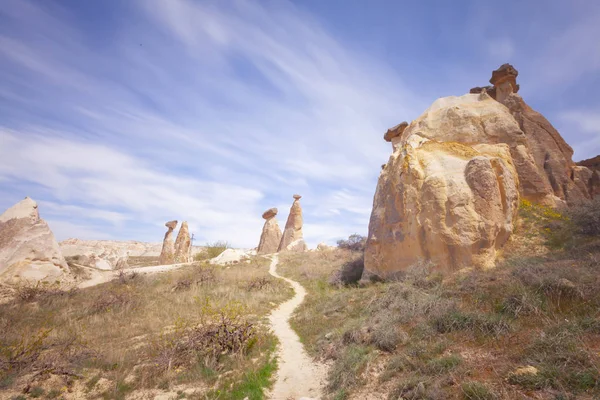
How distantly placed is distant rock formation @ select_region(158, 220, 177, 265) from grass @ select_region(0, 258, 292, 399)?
20137 millimetres

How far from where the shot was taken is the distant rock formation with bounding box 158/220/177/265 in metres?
30.7

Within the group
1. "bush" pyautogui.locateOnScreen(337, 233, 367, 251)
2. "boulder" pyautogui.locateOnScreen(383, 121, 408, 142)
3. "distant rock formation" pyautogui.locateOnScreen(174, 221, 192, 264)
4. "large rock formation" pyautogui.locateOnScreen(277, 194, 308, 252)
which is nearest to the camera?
"boulder" pyautogui.locateOnScreen(383, 121, 408, 142)

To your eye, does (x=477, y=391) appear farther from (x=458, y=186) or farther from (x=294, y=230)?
(x=294, y=230)

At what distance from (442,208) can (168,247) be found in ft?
98.4

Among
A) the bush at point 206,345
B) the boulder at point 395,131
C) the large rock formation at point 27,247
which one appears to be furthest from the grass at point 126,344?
the boulder at point 395,131

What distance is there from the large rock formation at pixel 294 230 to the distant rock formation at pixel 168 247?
12181 millimetres

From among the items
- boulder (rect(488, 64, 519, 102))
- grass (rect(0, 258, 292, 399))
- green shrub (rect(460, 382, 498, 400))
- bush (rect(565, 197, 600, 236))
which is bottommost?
grass (rect(0, 258, 292, 399))

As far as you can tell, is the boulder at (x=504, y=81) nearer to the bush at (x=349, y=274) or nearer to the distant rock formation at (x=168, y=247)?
the bush at (x=349, y=274)

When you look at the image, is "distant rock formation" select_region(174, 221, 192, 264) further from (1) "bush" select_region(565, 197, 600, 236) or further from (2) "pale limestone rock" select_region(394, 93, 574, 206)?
(1) "bush" select_region(565, 197, 600, 236)

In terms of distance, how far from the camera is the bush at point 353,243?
2413cm

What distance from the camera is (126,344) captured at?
698cm

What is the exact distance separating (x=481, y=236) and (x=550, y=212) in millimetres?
5226

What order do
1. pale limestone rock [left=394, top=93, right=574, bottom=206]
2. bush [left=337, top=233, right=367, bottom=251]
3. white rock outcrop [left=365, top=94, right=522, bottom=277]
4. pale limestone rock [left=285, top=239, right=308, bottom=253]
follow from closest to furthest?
white rock outcrop [left=365, top=94, right=522, bottom=277], pale limestone rock [left=394, top=93, right=574, bottom=206], bush [left=337, top=233, right=367, bottom=251], pale limestone rock [left=285, top=239, right=308, bottom=253]

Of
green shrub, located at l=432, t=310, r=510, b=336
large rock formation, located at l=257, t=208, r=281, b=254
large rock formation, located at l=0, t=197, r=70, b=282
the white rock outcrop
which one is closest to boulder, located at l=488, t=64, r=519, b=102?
the white rock outcrop
